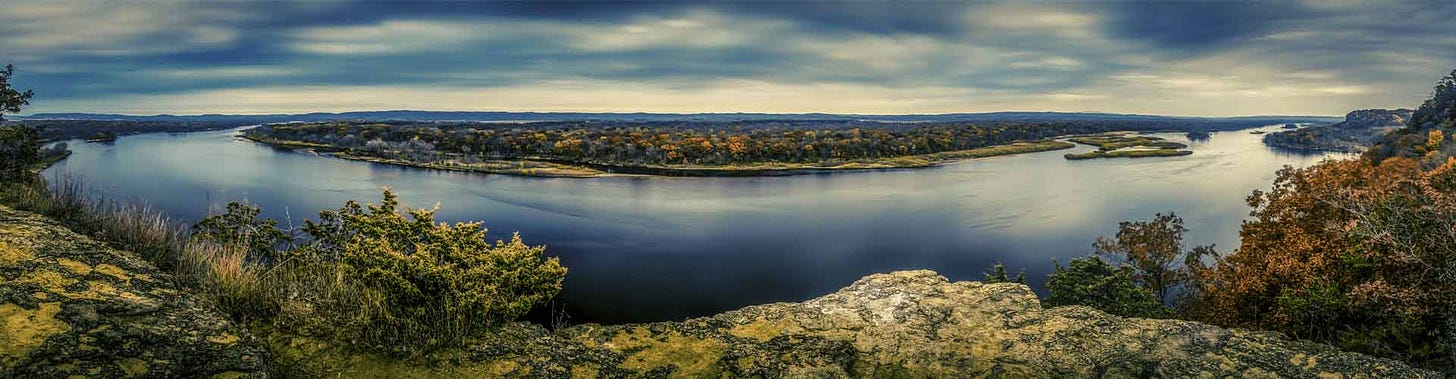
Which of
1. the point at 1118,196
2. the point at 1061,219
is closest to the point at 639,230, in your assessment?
the point at 1061,219

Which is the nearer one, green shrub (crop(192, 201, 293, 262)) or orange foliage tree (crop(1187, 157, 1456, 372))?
orange foliage tree (crop(1187, 157, 1456, 372))

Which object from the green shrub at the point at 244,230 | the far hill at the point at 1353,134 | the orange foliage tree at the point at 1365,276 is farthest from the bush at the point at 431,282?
the far hill at the point at 1353,134

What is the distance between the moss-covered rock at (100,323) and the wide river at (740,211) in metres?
15.0

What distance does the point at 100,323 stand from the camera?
4.73 meters

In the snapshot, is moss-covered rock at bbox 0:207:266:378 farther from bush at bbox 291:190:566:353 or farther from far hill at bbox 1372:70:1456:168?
far hill at bbox 1372:70:1456:168

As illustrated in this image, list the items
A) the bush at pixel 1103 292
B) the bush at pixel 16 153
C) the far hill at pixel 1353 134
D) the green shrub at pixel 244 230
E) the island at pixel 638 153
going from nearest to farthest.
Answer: the green shrub at pixel 244 230
the bush at pixel 16 153
the bush at pixel 1103 292
the island at pixel 638 153
the far hill at pixel 1353 134

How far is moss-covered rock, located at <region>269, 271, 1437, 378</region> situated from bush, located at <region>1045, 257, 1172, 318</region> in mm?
10855

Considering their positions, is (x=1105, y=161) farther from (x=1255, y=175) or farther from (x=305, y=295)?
(x=305, y=295)

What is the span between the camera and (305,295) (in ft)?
22.7

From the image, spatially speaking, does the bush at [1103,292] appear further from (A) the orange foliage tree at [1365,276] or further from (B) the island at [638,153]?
(B) the island at [638,153]

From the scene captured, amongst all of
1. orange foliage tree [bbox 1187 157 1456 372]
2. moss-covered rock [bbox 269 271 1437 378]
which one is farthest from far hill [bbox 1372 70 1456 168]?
moss-covered rock [bbox 269 271 1437 378]

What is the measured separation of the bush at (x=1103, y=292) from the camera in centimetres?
1807

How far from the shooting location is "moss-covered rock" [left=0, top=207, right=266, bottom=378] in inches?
171

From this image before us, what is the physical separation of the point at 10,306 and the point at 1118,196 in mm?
67691
